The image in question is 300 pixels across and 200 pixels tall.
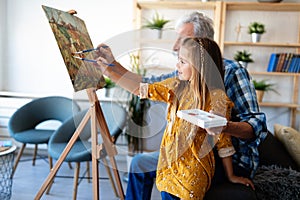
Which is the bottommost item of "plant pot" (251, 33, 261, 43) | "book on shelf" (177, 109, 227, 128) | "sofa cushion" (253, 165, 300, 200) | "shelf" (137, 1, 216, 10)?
"sofa cushion" (253, 165, 300, 200)

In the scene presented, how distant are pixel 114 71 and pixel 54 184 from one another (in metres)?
1.43

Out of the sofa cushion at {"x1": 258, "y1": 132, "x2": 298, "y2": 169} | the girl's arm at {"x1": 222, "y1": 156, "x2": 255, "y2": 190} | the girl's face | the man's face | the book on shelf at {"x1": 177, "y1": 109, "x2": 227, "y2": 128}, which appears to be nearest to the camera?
the book on shelf at {"x1": 177, "y1": 109, "x2": 227, "y2": 128}

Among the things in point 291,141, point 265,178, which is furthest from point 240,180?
point 291,141

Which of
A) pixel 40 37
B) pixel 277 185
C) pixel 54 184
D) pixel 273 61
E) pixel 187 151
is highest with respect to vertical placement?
pixel 40 37

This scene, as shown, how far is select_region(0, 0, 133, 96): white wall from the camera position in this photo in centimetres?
311

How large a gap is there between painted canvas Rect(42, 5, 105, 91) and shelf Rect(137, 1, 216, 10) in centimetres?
145

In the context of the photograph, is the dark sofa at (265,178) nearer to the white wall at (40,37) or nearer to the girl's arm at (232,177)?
the girl's arm at (232,177)

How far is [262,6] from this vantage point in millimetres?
2797

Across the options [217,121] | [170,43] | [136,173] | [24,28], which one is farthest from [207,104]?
[24,28]

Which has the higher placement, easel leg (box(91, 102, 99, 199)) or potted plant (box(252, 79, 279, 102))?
potted plant (box(252, 79, 279, 102))

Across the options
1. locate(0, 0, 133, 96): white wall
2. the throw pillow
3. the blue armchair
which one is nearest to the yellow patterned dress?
the throw pillow

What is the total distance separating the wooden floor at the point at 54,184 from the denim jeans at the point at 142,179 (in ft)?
2.30

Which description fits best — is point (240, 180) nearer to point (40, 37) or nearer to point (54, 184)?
point (54, 184)

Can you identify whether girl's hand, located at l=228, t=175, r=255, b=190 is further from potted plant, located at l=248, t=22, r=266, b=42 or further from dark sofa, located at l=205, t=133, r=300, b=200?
potted plant, located at l=248, t=22, r=266, b=42
